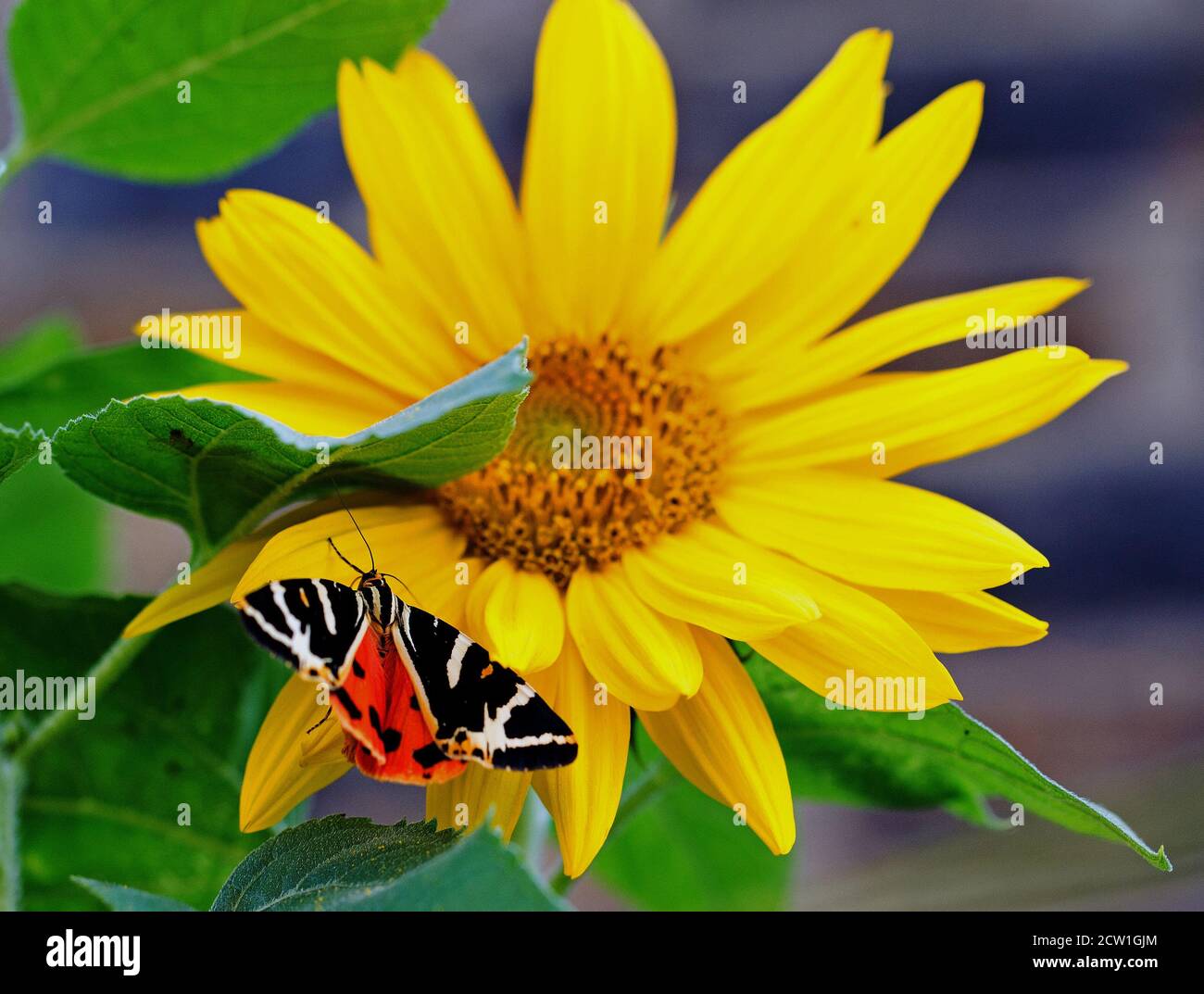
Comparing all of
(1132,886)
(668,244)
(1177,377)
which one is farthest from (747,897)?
(1177,377)

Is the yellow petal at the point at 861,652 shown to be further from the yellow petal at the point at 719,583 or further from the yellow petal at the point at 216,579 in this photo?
the yellow petal at the point at 216,579

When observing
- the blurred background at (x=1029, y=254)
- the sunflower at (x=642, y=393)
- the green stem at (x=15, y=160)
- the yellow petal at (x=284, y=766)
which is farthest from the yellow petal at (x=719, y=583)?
the blurred background at (x=1029, y=254)

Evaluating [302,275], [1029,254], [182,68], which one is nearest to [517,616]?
[302,275]

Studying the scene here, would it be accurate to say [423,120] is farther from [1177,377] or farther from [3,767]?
[1177,377]

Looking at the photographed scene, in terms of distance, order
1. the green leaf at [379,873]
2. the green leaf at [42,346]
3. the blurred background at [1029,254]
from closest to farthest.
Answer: the green leaf at [379,873]
the green leaf at [42,346]
the blurred background at [1029,254]

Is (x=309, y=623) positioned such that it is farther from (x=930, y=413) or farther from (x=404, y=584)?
(x=930, y=413)

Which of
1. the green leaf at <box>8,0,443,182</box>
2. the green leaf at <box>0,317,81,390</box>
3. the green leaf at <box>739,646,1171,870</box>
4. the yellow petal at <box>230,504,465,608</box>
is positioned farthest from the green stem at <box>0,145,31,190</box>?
the green leaf at <box>739,646,1171,870</box>

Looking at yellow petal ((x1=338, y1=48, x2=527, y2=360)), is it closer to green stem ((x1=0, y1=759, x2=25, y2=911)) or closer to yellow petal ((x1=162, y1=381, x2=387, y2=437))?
yellow petal ((x1=162, y1=381, x2=387, y2=437))
